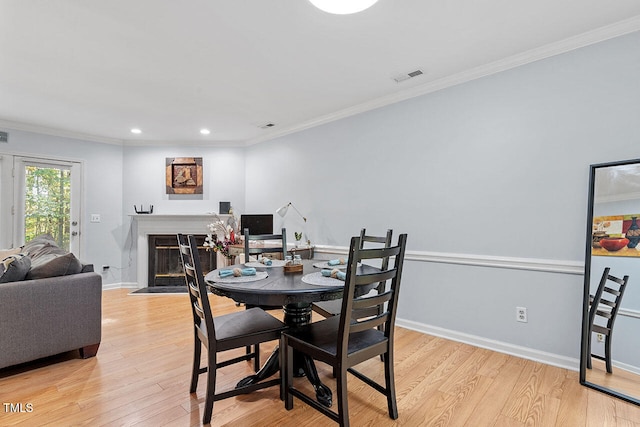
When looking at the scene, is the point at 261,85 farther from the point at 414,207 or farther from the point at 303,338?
the point at 303,338

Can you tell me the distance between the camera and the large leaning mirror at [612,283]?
6.82 feet

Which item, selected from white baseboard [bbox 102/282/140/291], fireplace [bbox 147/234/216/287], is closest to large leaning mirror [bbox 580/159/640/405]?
fireplace [bbox 147/234/216/287]

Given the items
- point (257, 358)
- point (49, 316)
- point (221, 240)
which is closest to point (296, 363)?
point (257, 358)

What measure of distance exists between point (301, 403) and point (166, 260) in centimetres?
427

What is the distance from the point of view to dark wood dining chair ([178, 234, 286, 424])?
67.3 inches

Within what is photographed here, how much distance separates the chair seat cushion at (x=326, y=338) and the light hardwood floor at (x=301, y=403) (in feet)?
1.44

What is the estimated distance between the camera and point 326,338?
69.7 inches

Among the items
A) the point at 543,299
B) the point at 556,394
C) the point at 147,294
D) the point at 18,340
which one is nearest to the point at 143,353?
the point at 18,340

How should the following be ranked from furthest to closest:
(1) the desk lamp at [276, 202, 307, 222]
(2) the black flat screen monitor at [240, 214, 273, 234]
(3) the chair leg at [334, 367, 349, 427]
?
(2) the black flat screen monitor at [240, 214, 273, 234] → (1) the desk lamp at [276, 202, 307, 222] → (3) the chair leg at [334, 367, 349, 427]

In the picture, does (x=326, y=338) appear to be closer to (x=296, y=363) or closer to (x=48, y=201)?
(x=296, y=363)

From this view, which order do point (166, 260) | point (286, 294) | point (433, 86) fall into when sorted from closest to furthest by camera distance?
point (286, 294) < point (433, 86) < point (166, 260)

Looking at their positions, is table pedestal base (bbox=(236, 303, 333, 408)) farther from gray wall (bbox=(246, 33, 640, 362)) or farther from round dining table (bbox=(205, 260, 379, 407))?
gray wall (bbox=(246, 33, 640, 362))

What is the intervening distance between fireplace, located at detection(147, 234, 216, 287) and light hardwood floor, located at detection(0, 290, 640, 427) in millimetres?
2538

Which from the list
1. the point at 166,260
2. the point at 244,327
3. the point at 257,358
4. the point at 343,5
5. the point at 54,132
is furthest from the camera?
the point at 166,260
